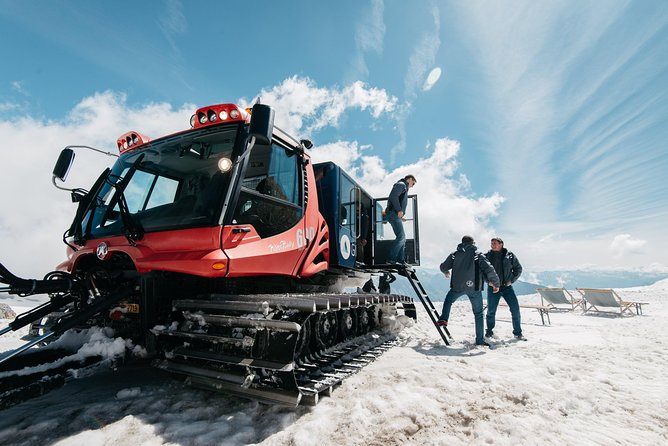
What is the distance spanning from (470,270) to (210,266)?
17.0 ft

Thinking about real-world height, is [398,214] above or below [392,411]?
above

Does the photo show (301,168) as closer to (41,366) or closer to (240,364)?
(240,364)

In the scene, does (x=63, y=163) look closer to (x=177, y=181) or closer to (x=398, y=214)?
(x=177, y=181)

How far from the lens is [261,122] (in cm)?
276

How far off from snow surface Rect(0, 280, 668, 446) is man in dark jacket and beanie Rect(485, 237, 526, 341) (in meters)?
2.27

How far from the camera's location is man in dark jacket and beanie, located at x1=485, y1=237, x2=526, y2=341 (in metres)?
6.62

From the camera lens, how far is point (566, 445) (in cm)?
231

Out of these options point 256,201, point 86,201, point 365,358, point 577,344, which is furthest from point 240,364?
point 577,344

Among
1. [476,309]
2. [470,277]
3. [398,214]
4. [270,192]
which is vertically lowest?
[476,309]

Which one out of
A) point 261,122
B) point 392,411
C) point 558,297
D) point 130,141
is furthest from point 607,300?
point 130,141

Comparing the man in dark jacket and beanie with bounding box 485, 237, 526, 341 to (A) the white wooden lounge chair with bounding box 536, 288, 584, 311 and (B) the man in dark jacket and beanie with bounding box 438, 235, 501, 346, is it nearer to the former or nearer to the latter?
(B) the man in dark jacket and beanie with bounding box 438, 235, 501, 346

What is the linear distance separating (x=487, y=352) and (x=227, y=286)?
439 cm

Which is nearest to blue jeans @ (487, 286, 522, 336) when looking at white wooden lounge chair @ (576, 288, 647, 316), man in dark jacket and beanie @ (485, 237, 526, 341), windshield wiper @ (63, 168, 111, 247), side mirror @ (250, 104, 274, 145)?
man in dark jacket and beanie @ (485, 237, 526, 341)

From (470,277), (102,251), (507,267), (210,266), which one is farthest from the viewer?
(507,267)
